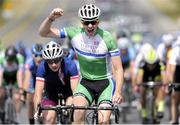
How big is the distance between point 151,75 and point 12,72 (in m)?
3.15

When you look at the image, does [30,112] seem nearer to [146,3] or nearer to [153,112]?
[153,112]

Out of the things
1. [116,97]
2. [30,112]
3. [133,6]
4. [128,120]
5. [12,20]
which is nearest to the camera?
[116,97]

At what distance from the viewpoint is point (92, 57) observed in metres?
12.4

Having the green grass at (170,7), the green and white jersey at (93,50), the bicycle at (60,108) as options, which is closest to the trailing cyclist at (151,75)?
the bicycle at (60,108)

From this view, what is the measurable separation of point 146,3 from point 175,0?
41.2 feet

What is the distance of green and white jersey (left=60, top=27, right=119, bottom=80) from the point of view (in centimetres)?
1228

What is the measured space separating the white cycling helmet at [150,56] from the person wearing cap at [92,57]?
6.02m

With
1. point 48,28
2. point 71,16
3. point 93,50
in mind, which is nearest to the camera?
point 48,28

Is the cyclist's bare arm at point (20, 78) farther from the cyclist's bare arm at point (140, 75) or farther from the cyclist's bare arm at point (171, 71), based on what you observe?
the cyclist's bare arm at point (171, 71)

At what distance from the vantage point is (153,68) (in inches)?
739

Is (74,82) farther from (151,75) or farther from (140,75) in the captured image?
(151,75)

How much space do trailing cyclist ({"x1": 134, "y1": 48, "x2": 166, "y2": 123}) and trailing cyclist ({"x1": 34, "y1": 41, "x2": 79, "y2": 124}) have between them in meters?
5.03

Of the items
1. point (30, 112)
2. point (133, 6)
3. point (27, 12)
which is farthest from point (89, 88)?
point (133, 6)

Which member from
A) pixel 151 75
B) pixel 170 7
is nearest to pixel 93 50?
pixel 151 75
